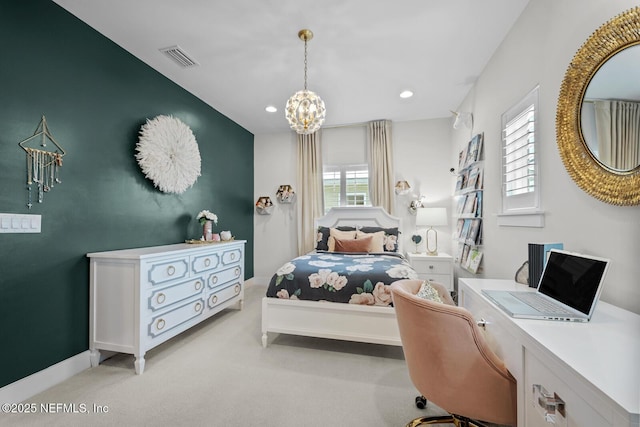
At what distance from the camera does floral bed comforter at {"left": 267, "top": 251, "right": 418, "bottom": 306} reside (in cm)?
232

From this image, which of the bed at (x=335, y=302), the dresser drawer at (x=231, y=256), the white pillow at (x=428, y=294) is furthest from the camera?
the dresser drawer at (x=231, y=256)

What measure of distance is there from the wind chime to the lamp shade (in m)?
3.72

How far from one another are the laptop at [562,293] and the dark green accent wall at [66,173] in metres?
2.79

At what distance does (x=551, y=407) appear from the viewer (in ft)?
2.66

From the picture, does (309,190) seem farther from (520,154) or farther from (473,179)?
(520,154)

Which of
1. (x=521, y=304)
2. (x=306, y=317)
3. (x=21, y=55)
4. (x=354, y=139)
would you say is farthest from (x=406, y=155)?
(x=21, y=55)

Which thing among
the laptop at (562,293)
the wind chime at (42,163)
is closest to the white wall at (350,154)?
the laptop at (562,293)

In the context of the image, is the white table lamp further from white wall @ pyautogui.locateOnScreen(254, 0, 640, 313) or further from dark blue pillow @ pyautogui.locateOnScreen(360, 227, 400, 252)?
white wall @ pyautogui.locateOnScreen(254, 0, 640, 313)

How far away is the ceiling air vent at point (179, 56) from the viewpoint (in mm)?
2553

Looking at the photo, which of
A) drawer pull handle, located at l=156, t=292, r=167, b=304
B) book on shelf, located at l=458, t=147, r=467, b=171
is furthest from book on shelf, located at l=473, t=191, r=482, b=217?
drawer pull handle, located at l=156, t=292, r=167, b=304

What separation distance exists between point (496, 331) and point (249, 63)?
2.98 meters

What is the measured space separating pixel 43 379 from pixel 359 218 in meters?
3.74

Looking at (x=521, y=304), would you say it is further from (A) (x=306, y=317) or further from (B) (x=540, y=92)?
(A) (x=306, y=317)

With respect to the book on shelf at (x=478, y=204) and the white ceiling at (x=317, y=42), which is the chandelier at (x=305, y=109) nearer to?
the white ceiling at (x=317, y=42)
